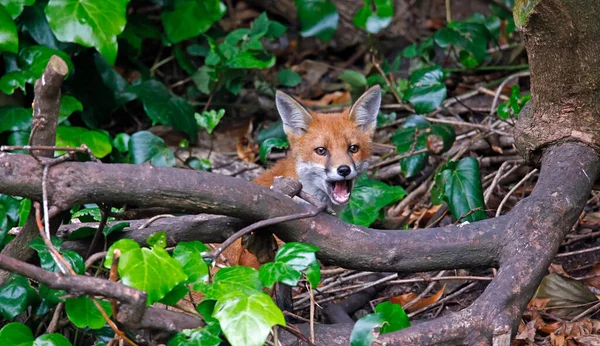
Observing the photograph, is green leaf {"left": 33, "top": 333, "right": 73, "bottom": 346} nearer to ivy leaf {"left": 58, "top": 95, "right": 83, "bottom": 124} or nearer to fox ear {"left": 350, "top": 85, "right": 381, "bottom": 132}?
ivy leaf {"left": 58, "top": 95, "right": 83, "bottom": 124}

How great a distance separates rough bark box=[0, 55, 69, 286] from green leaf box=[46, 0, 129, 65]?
8.38 ft

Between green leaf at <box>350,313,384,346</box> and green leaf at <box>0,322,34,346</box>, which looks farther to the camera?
green leaf at <box>0,322,34,346</box>

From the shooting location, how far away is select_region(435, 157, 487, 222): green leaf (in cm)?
512

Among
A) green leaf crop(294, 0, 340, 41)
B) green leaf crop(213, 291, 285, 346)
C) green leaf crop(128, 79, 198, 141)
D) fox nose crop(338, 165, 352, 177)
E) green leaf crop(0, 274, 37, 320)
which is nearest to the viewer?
green leaf crop(213, 291, 285, 346)

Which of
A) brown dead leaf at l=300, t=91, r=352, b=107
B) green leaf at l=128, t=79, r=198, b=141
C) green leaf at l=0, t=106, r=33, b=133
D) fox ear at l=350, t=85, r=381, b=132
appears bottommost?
brown dead leaf at l=300, t=91, r=352, b=107

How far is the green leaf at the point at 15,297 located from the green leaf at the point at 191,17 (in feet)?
13.9

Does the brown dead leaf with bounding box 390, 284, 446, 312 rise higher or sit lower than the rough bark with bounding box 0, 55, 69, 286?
lower

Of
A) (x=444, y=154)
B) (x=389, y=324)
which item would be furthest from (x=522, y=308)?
(x=444, y=154)

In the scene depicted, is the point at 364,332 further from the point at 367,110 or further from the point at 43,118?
the point at 367,110

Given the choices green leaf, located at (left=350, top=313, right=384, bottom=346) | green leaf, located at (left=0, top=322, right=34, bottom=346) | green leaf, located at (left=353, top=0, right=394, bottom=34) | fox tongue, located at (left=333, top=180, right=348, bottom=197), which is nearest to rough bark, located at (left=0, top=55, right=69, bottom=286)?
green leaf, located at (left=0, top=322, right=34, bottom=346)

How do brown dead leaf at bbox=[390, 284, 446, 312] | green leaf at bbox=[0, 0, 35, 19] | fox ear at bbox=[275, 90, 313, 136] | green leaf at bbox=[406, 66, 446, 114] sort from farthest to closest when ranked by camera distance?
1. fox ear at bbox=[275, 90, 313, 136]
2. green leaf at bbox=[406, 66, 446, 114]
3. green leaf at bbox=[0, 0, 35, 19]
4. brown dead leaf at bbox=[390, 284, 446, 312]

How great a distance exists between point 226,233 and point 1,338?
114 cm

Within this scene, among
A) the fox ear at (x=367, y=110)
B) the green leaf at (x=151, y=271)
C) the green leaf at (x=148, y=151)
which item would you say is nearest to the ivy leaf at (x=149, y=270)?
the green leaf at (x=151, y=271)

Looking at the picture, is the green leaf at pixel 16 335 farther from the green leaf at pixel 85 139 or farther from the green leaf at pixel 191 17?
the green leaf at pixel 191 17
